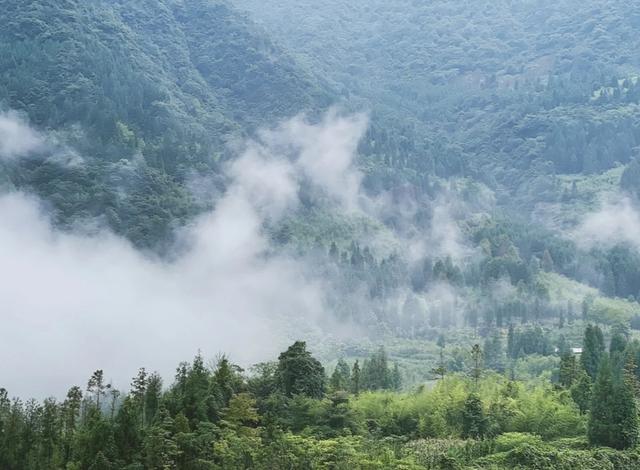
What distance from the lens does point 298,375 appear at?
10581 centimetres

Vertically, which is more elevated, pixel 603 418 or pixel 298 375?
pixel 298 375

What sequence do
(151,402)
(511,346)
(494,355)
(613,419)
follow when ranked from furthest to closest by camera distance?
(511,346), (494,355), (151,402), (613,419)

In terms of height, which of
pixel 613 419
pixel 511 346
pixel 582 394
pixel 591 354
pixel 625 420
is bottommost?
pixel 625 420

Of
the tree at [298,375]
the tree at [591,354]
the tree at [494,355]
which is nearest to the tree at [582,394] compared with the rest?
the tree at [591,354]

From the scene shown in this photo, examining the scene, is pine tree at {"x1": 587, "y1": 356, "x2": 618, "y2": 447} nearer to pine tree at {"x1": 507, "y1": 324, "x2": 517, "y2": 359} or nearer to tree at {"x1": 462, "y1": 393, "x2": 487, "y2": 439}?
tree at {"x1": 462, "y1": 393, "x2": 487, "y2": 439}

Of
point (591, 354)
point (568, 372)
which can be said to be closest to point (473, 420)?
point (568, 372)

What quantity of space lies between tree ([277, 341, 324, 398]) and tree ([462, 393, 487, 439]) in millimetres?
19414

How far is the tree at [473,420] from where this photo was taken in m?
93.2

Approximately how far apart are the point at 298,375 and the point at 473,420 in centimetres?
2261

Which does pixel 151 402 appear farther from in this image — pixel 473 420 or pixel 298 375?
pixel 473 420

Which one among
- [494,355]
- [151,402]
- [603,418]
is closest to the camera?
[603,418]

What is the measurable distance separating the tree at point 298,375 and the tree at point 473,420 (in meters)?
19.4

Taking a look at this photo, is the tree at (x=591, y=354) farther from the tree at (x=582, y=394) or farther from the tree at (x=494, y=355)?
the tree at (x=494, y=355)

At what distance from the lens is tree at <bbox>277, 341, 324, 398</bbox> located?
10462 centimetres
